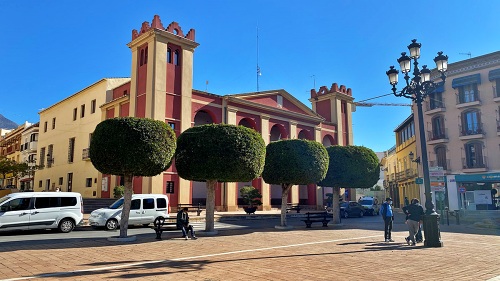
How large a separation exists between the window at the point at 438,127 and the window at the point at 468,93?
2470 mm

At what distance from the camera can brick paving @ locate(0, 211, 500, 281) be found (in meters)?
7.16

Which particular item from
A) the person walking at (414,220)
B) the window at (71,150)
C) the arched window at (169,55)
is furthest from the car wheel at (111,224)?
the window at (71,150)

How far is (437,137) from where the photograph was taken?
35.2 meters

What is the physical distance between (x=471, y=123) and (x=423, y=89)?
25114mm

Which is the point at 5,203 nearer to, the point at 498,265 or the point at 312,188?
the point at 498,265

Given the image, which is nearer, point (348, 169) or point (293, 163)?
point (293, 163)

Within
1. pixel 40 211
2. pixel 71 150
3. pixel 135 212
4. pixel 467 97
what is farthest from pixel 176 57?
pixel 467 97

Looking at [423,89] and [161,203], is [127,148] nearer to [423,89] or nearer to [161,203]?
[161,203]

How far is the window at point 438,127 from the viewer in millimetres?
35147

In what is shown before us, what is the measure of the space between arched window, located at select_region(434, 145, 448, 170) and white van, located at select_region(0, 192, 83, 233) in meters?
31.6

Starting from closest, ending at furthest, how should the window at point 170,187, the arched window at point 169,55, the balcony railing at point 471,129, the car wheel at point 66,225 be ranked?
1. the car wheel at point 66,225
2. the window at point 170,187
3. the arched window at point 169,55
4. the balcony railing at point 471,129

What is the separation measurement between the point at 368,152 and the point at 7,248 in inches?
682

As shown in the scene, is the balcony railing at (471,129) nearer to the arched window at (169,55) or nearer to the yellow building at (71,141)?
the arched window at (169,55)

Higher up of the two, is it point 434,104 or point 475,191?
point 434,104
